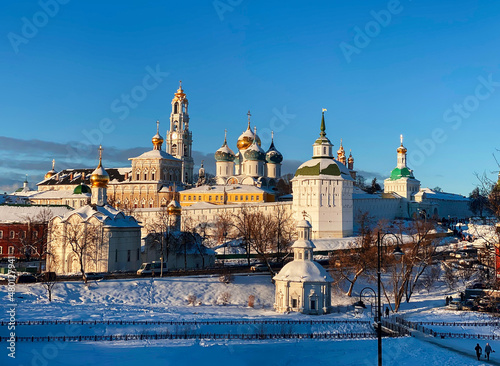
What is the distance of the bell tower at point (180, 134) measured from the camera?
92375mm

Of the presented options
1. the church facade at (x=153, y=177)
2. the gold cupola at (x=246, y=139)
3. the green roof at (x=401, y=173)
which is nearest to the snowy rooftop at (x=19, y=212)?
the church facade at (x=153, y=177)

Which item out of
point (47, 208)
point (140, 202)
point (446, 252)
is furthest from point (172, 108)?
point (446, 252)

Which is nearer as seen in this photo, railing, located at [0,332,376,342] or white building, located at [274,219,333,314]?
railing, located at [0,332,376,342]

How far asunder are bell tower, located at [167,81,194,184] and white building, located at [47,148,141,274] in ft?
164

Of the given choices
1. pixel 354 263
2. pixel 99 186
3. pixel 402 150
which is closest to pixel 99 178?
pixel 99 186

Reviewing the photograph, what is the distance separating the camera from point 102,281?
123 feet

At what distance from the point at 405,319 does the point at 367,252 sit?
952 cm

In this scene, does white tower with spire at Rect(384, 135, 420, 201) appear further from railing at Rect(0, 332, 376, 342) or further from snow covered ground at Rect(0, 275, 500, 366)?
railing at Rect(0, 332, 376, 342)

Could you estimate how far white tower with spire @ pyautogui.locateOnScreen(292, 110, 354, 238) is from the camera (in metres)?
→ 58.5

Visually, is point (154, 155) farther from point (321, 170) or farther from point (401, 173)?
point (401, 173)

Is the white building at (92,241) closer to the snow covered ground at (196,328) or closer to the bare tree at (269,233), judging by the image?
the snow covered ground at (196,328)

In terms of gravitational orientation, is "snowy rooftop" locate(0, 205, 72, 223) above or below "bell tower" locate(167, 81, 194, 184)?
below

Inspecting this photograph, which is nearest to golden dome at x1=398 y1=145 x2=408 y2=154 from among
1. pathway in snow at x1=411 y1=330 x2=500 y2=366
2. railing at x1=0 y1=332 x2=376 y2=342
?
pathway in snow at x1=411 y1=330 x2=500 y2=366

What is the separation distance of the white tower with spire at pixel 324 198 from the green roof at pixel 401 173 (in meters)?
27.5
